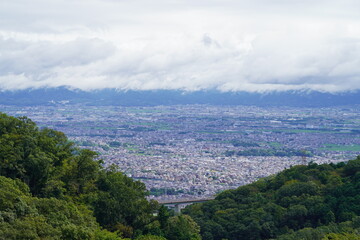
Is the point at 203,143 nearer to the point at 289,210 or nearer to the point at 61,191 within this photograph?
Answer: the point at 289,210

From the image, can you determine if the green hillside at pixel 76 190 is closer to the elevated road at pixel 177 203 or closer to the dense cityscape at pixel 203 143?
the elevated road at pixel 177 203

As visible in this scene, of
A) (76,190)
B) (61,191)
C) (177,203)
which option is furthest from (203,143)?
(61,191)

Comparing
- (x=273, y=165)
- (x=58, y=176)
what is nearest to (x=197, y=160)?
(x=273, y=165)

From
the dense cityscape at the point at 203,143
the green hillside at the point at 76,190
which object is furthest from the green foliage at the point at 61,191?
the dense cityscape at the point at 203,143

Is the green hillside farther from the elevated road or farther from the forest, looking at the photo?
the elevated road

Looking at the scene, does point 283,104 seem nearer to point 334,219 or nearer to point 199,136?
point 199,136
